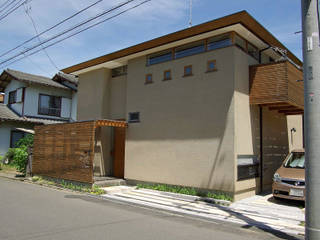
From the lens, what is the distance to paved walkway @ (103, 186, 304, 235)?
6.64 m

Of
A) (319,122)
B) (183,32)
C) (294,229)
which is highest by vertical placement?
(183,32)

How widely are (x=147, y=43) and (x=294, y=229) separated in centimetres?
781

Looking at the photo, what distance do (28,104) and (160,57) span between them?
48.8ft

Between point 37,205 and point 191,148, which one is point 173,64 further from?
point 37,205

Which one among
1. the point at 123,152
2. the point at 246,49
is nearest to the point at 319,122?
the point at 246,49

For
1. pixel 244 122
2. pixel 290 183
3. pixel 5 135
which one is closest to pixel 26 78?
pixel 5 135

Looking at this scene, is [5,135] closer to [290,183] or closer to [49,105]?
[49,105]

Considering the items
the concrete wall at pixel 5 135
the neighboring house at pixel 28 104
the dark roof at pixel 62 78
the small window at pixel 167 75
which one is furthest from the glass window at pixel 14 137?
the small window at pixel 167 75

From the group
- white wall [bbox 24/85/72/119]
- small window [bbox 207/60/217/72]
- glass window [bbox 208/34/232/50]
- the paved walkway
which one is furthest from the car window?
white wall [bbox 24/85/72/119]

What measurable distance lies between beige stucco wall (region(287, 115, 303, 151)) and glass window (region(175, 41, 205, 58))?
5.77 metres

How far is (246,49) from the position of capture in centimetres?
988

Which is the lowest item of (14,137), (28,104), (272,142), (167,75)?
(272,142)

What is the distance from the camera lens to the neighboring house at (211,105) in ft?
29.6

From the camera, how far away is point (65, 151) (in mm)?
12117
